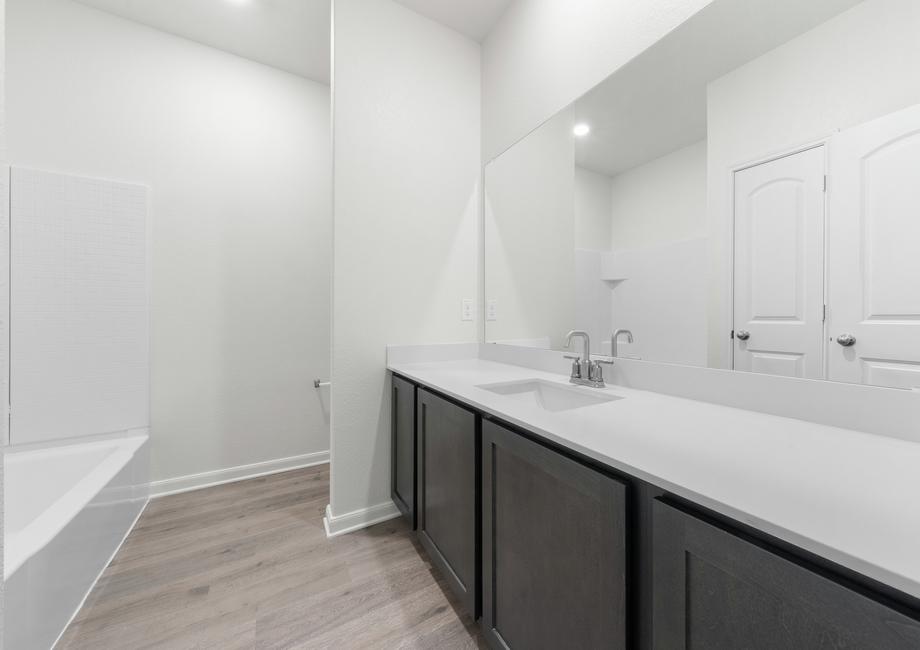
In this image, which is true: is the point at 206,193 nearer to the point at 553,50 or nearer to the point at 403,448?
the point at 403,448

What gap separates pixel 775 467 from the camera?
0.61 metres

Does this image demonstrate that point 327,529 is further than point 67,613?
Yes

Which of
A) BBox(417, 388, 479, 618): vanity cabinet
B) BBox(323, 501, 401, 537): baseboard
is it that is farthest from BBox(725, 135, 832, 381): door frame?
BBox(323, 501, 401, 537): baseboard

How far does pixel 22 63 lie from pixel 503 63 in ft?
7.60

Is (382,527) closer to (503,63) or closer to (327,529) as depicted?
(327,529)

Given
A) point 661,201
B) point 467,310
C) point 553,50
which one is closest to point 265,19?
point 553,50

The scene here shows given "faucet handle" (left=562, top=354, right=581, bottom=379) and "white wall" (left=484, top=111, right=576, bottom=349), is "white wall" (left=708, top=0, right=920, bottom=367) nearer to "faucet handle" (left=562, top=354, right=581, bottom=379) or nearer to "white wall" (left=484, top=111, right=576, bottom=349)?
"faucet handle" (left=562, top=354, right=581, bottom=379)

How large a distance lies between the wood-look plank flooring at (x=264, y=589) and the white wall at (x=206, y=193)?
0.57 m

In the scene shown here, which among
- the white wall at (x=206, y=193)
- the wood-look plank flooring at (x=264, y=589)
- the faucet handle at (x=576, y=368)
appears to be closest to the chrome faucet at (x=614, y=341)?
the faucet handle at (x=576, y=368)

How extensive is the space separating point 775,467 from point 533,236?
1346 mm

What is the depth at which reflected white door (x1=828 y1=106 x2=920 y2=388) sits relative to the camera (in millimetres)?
721

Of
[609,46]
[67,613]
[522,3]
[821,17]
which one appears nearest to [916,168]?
[821,17]

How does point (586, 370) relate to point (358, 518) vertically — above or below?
above

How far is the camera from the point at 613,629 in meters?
0.66
